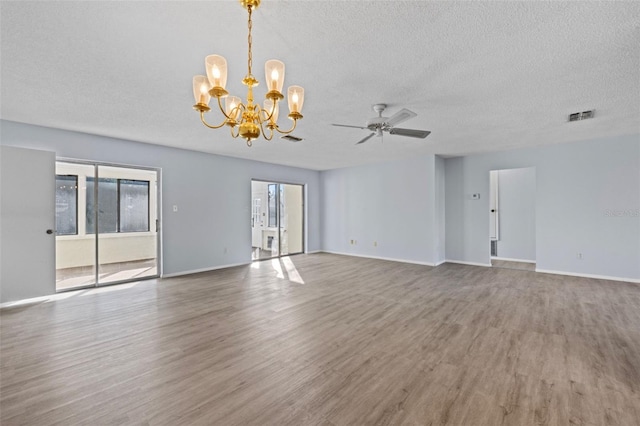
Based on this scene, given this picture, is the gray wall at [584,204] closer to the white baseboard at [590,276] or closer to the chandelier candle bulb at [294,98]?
the white baseboard at [590,276]

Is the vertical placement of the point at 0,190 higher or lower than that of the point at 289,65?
lower

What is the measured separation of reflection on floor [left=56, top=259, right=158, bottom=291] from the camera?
17.0ft

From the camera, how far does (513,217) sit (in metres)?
7.37

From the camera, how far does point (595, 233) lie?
17.5 feet

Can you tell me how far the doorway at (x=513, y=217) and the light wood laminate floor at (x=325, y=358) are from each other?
253cm

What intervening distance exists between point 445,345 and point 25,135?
6.27 m

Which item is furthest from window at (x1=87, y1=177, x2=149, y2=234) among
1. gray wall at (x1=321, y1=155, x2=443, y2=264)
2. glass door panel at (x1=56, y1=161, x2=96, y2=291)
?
gray wall at (x1=321, y1=155, x2=443, y2=264)

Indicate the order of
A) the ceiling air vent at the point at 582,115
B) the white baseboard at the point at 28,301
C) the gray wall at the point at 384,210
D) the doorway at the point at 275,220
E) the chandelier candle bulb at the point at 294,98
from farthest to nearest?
the doorway at the point at 275,220
the gray wall at the point at 384,210
the white baseboard at the point at 28,301
the ceiling air vent at the point at 582,115
the chandelier candle bulb at the point at 294,98

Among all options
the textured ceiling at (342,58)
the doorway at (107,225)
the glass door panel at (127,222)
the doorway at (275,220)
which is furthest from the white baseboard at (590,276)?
the glass door panel at (127,222)

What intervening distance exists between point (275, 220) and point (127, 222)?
3.58 metres

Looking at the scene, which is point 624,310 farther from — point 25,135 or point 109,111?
point 25,135

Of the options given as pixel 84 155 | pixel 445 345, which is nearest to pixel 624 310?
pixel 445 345

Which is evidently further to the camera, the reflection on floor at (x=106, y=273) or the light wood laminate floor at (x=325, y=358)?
the reflection on floor at (x=106, y=273)

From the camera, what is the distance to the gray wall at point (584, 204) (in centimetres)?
506
